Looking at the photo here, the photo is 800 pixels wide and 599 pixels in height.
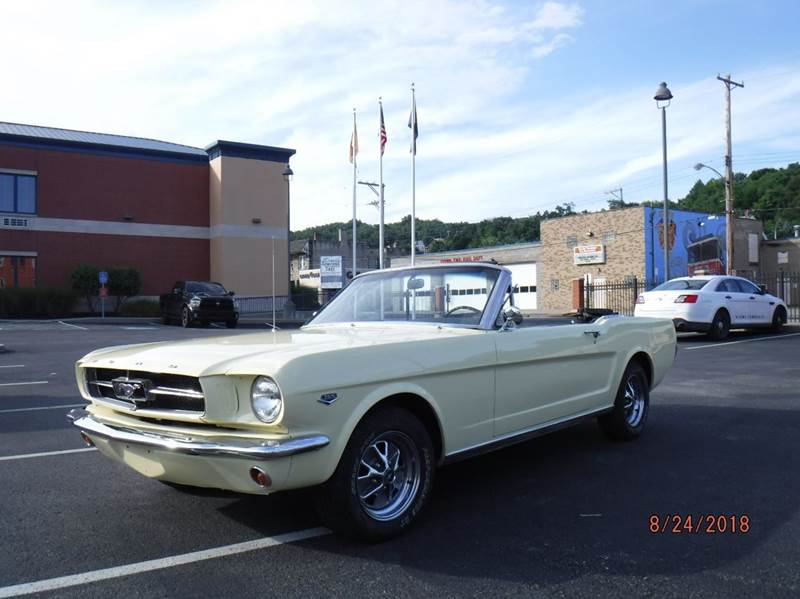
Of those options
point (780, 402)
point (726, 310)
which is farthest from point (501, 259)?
point (780, 402)

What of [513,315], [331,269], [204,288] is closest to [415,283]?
[513,315]

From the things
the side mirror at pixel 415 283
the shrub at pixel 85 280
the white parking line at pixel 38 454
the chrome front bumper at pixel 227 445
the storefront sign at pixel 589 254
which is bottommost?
the white parking line at pixel 38 454

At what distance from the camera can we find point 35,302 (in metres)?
29.1

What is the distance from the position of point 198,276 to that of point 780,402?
1249 inches

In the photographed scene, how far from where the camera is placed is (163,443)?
11.2 ft

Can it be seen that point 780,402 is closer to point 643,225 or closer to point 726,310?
point 726,310


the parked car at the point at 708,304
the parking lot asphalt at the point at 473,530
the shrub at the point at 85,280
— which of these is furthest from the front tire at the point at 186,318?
the parking lot asphalt at the point at 473,530

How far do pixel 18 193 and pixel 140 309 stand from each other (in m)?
7.42

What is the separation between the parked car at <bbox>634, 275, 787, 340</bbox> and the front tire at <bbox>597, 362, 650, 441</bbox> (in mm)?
9579

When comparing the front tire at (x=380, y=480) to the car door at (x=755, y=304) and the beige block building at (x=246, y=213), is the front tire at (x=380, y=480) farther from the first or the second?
the beige block building at (x=246, y=213)

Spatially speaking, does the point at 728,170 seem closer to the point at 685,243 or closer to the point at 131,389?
the point at 685,243

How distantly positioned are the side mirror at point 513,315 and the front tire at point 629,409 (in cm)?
160

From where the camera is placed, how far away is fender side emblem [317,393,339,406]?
10.9 feet
